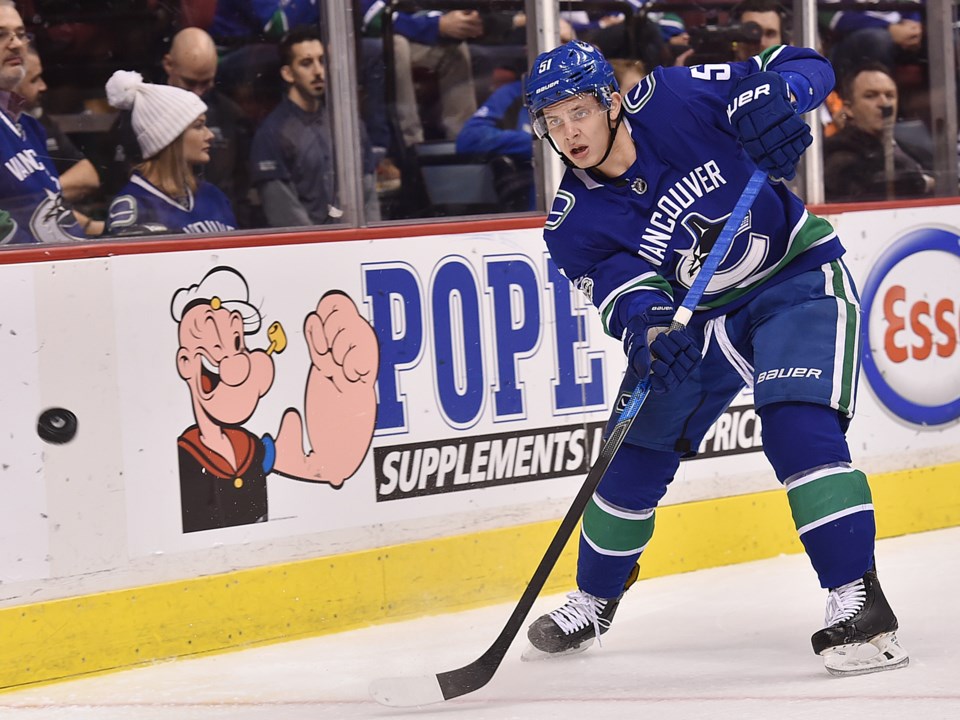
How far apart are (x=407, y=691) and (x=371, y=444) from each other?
0.85 metres

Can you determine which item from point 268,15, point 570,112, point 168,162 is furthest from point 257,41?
point 570,112

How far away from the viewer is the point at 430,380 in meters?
3.35

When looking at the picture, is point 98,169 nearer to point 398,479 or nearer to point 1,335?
point 1,335

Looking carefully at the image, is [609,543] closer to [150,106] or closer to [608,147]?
[608,147]

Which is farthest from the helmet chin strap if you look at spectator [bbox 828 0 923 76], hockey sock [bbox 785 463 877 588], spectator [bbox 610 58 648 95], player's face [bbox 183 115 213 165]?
spectator [bbox 828 0 923 76]

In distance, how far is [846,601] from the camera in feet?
8.24

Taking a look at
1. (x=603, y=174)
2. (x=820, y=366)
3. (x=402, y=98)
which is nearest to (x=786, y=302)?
(x=820, y=366)

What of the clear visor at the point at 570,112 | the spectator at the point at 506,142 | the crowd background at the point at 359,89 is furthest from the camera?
the spectator at the point at 506,142

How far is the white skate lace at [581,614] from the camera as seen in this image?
2898 mm

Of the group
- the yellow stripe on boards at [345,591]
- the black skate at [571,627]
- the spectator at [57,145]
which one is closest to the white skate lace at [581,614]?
the black skate at [571,627]

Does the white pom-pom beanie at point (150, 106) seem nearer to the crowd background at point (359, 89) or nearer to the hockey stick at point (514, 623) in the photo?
the crowd background at point (359, 89)

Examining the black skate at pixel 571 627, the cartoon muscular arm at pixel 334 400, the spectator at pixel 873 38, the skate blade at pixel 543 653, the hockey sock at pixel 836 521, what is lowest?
the skate blade at pixel 543 653

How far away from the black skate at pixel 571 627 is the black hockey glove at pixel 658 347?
0.56m

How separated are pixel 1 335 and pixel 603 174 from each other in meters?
1.25
